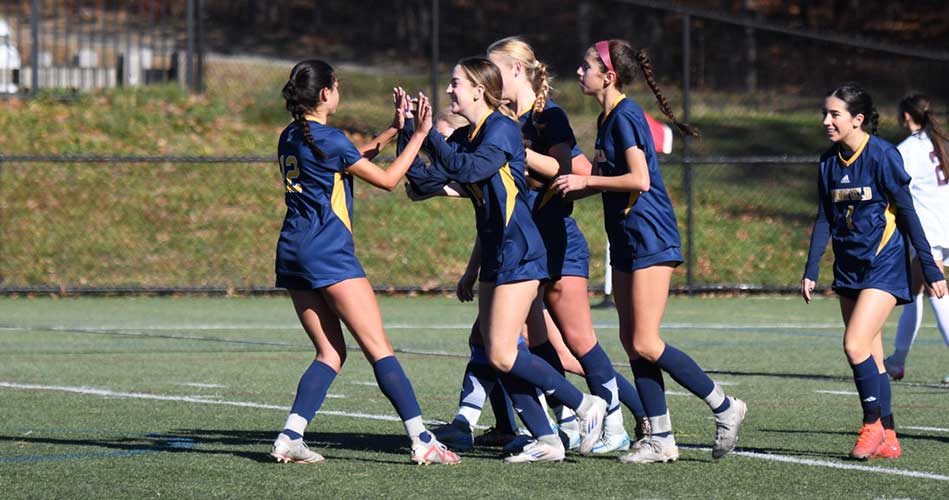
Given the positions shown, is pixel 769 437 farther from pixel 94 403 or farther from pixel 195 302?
pixel 195 302

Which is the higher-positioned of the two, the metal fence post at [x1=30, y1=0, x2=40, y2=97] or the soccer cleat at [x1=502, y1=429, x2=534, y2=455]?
the metal fence post at [x1=30, y1=0, x2=40, y2=97]

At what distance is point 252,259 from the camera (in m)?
19.3

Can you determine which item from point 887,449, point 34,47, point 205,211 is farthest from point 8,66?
point 887,449

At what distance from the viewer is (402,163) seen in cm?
639

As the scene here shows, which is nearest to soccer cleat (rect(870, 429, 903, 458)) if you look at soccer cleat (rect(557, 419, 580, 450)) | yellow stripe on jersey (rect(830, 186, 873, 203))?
yellow stripe on jersey (rect(830, 186, 873, 203))

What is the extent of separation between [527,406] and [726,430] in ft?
2.94

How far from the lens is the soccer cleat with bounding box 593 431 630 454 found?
23.1ft

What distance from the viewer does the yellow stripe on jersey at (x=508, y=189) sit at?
6445 millimetres

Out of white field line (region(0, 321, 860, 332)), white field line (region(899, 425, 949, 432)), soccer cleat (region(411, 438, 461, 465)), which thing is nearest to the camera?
soccer cleat (region(411, 438, 461, 465))

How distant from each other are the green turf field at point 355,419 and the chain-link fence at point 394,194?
3.07 metres

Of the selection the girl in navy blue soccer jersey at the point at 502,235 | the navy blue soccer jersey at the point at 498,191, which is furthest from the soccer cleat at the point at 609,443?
the navy blue soccer jersey at the point at 498,191

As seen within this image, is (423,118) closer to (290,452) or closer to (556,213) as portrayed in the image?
(556,213)

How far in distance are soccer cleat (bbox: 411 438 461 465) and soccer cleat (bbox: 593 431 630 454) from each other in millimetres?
786

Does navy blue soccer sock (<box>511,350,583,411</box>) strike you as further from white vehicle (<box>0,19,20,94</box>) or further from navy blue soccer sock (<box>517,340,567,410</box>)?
white vehicle (<box>0,19,20,94</box>)
